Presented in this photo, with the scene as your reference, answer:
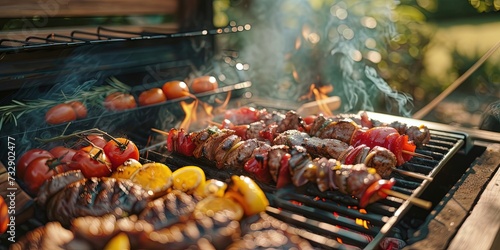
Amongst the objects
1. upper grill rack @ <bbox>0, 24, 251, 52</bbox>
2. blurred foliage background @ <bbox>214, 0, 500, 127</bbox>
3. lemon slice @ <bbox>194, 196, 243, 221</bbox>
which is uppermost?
upper grill rack @ <bbox>0, 24, 251, 52</bbox>

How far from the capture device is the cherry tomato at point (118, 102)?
13.7ft

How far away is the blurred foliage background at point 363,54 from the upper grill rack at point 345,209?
3.80 metres

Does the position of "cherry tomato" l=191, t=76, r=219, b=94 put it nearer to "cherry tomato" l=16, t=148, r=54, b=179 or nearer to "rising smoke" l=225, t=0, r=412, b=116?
"cherry tomato" l=16, t=148, r=54, b=179

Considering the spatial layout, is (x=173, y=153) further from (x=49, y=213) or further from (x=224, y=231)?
(x=224, y=231)

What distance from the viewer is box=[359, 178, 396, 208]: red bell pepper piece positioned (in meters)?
2.53

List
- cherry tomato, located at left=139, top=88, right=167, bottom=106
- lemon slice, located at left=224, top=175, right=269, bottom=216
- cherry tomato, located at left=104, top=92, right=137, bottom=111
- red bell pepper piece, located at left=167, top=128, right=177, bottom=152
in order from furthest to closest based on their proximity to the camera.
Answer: cherry tomato, located at left=139, top=88, right=167, bottom=106 < cherry tomato, located at left=104, top=92, right=137, bottom=111 < red bell pepper piece, located at left=167, top=128, right=177, bottom=152 < lemon slice, located at left=224, top=175, right=269, bottom=216

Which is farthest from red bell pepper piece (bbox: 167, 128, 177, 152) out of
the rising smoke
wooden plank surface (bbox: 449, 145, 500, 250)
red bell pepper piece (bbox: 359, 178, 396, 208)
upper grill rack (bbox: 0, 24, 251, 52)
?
the rising smoke

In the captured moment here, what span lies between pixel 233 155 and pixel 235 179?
2.37 ft

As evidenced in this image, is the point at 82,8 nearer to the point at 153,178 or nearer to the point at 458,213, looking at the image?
the point at 153,178

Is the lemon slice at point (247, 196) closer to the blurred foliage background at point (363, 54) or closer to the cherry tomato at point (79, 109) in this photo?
the cherry tomato at point (79, 109)

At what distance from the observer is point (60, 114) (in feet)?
12.4

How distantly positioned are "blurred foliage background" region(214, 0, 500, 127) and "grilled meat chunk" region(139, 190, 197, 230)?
4776 mm

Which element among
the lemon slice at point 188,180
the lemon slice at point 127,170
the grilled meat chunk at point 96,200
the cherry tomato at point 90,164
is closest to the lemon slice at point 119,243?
the grilled meat chunk at point 96,200

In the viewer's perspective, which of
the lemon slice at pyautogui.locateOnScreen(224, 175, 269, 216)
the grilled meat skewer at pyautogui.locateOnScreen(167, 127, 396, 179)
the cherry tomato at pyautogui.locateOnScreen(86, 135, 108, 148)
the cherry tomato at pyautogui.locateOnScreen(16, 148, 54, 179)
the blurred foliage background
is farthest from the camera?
the blurred foliage background
